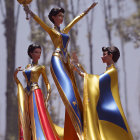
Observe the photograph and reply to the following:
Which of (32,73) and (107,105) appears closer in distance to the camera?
(107,105)

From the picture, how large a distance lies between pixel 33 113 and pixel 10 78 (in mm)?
6559

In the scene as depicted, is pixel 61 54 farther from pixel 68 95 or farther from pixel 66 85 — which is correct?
pixel 68 95

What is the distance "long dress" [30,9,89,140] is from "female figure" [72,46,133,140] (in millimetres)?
132

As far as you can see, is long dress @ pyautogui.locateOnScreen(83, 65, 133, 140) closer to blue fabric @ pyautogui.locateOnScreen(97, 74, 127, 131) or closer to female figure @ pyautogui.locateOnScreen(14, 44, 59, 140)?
blue fabric @ pyautogui.locateOnScreen(97, 74, 127, 131)

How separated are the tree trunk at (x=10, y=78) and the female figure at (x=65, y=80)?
6557mm

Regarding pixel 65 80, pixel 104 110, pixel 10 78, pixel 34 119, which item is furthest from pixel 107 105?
pixel 10 78

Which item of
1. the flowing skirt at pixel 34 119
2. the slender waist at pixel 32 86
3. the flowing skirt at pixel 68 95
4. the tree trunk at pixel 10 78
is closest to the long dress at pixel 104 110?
the flowing skirt at pixel 68 95

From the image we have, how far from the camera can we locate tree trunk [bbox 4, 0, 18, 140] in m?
10.6

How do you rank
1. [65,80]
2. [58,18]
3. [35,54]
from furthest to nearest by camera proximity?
[35,54] < [58,18] < [65,80]

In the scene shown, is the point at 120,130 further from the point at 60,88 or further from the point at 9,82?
the point at 9,82

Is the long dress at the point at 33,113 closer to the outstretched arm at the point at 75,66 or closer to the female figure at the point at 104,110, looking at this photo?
the outstretched arm at the point at 75,66

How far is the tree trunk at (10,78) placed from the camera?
10.6 m

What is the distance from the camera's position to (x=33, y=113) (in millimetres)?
4504

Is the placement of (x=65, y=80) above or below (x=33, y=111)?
above
